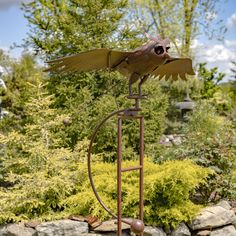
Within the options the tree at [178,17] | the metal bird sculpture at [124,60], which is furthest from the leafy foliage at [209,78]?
the metal bird sculpture at [124,60]

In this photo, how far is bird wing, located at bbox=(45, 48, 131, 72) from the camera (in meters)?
1.90

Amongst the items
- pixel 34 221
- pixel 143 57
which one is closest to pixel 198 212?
pixel 34 221

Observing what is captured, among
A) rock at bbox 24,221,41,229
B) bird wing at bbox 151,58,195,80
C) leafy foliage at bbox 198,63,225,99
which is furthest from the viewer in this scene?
leafy foliage at bbox 198,63,225,99

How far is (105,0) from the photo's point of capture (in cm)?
518

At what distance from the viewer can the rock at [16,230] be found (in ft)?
10.4

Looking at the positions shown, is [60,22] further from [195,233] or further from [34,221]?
[195,233]

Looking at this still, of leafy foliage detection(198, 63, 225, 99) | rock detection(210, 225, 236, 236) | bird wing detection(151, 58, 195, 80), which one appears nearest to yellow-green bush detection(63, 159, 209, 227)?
rock detection(210, 225, 236, 236)

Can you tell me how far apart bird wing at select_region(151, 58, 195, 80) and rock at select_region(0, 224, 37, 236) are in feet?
5.65

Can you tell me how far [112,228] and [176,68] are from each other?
1482 mm

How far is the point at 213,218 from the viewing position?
3348 mm

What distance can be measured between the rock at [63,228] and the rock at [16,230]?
0.08 metres

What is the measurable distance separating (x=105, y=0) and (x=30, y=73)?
4.28 meters

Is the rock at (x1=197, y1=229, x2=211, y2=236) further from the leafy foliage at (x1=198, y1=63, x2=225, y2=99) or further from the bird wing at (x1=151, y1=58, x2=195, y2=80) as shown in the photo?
the leafy foliage at (x1=198, y1=63, x2=225, y2=99)

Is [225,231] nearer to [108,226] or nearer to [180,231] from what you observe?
[180,231]
